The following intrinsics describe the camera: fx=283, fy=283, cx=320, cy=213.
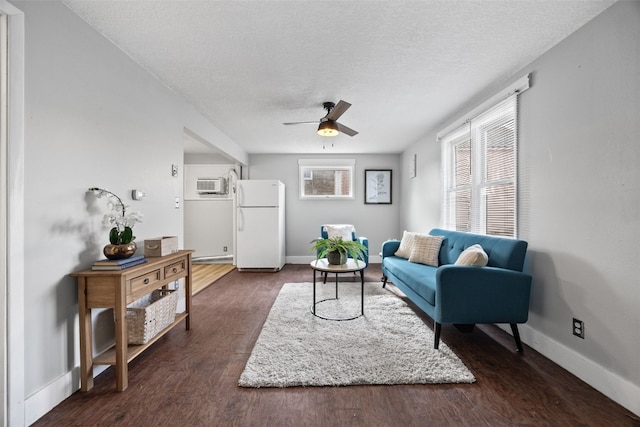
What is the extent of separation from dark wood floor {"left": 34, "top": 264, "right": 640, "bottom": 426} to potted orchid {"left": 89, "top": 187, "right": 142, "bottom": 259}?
2.75 feet

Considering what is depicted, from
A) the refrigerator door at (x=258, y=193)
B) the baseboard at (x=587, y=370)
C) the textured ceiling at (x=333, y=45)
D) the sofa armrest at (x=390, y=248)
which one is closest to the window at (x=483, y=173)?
the textured ceiling at (x=333, y=45)

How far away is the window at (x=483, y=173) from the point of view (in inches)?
104

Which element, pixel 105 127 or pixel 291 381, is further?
pixel 105 127

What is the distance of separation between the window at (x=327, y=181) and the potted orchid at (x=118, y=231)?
4153 mm

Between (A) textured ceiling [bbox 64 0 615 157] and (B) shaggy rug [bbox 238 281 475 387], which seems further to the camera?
(B) shaggy rug [bbox 238 281 475 387]

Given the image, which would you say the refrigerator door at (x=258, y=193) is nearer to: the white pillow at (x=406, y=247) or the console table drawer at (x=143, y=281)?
the white pillow at (x=406, y=247)

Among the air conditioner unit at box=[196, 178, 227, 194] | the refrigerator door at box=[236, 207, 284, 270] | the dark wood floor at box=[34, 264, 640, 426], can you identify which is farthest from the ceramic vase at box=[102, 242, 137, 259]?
the air conditioner unit at box=[196, 178, 227, 194]

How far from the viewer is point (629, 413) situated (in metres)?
1.53

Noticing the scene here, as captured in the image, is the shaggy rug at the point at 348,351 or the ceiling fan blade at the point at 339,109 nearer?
the shaggy rug at the point at 348,351

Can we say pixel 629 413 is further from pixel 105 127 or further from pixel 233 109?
pixel 233 109

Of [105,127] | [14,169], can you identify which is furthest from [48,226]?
[105,127]

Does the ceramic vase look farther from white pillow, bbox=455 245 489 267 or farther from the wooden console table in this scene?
white pillow, bbox=455 245 489 267

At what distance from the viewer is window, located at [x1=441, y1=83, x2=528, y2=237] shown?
2.63 meters

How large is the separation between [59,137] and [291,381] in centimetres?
201
